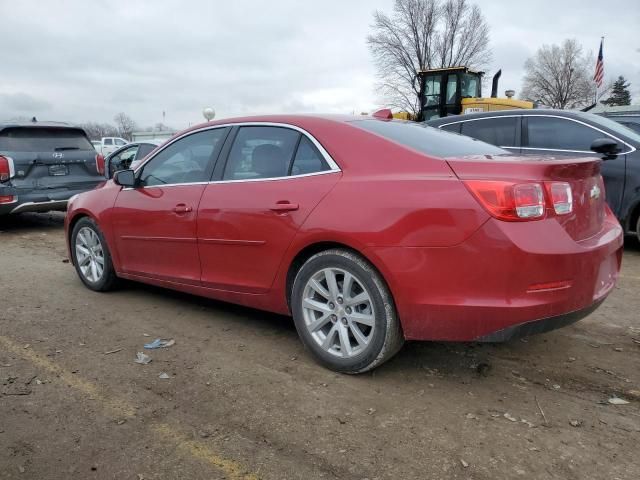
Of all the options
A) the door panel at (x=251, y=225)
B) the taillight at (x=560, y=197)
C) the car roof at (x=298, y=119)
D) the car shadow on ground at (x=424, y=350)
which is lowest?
the car shadow on ground at (x=424, y=350)

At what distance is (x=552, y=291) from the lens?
9.22 ft

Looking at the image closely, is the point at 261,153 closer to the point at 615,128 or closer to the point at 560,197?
the point at 560,197

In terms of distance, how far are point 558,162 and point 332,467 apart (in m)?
1.91

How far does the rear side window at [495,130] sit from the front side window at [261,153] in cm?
407

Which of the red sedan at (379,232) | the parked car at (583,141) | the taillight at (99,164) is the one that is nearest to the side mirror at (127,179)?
the red sedan at (379,232)

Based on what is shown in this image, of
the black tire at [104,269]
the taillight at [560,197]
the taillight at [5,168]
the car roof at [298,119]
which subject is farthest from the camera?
the taillight at [5,168]

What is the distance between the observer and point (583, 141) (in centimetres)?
651

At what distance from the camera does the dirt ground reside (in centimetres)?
249

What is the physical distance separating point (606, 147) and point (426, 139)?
3.53 metres

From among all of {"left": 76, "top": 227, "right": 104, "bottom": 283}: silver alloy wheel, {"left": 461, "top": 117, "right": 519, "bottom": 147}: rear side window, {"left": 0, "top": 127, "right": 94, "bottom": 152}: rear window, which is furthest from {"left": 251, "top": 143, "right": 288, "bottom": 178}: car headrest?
{"left": 0, "top": 127, "right": 94, "bottom": 152}: rear window

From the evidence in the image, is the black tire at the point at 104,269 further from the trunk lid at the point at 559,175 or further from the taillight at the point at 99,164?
the taillight at the point at 99,164

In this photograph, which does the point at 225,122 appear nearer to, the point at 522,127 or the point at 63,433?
the point at 63,433

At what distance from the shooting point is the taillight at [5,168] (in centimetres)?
841

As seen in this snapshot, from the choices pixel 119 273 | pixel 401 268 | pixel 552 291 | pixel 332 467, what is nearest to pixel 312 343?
pixel 401 268
